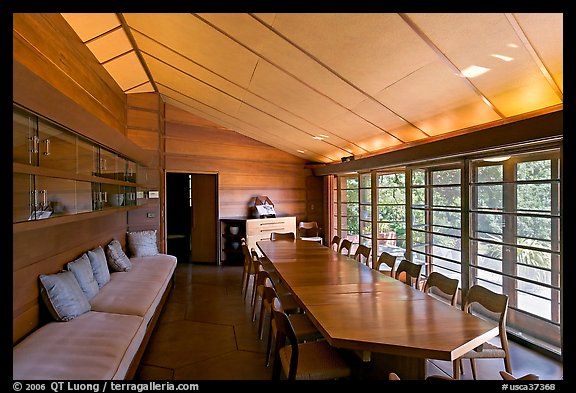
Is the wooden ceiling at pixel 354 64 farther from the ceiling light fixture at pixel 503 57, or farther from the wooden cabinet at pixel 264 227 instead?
the wooden cabinet at pixel 264 227

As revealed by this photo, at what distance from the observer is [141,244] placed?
5.02 m

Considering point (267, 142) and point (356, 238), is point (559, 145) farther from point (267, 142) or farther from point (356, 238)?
point (267, 142)

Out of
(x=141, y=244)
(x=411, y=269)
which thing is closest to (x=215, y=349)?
(x=411, y=269)

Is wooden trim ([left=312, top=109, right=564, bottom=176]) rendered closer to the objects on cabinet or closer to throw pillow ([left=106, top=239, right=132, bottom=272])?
the objects on cabinet

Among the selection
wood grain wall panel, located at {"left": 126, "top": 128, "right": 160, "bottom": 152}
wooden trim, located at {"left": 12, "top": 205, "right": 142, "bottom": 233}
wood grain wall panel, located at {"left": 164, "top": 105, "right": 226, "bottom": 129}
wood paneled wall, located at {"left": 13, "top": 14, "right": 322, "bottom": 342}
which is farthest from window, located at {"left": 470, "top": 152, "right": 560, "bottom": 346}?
wood grain wall panel, located at {"left": 126, "top": 128, "right": 160, "bottom": 152}

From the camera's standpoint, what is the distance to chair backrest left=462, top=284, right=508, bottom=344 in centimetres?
204

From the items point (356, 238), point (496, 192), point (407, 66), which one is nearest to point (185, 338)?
point (407, 66)

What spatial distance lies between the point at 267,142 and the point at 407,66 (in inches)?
180

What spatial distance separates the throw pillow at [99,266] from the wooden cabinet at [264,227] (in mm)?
3078

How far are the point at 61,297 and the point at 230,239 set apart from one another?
4313mm

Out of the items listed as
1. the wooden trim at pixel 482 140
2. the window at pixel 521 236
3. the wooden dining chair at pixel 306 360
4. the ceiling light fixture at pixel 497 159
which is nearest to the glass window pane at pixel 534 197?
the window at pixel 521 236

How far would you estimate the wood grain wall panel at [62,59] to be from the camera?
7.82 feet

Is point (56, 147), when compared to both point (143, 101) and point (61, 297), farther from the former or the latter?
point (143, 101)

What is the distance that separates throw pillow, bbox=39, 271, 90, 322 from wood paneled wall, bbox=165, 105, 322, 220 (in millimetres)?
A: 3953
